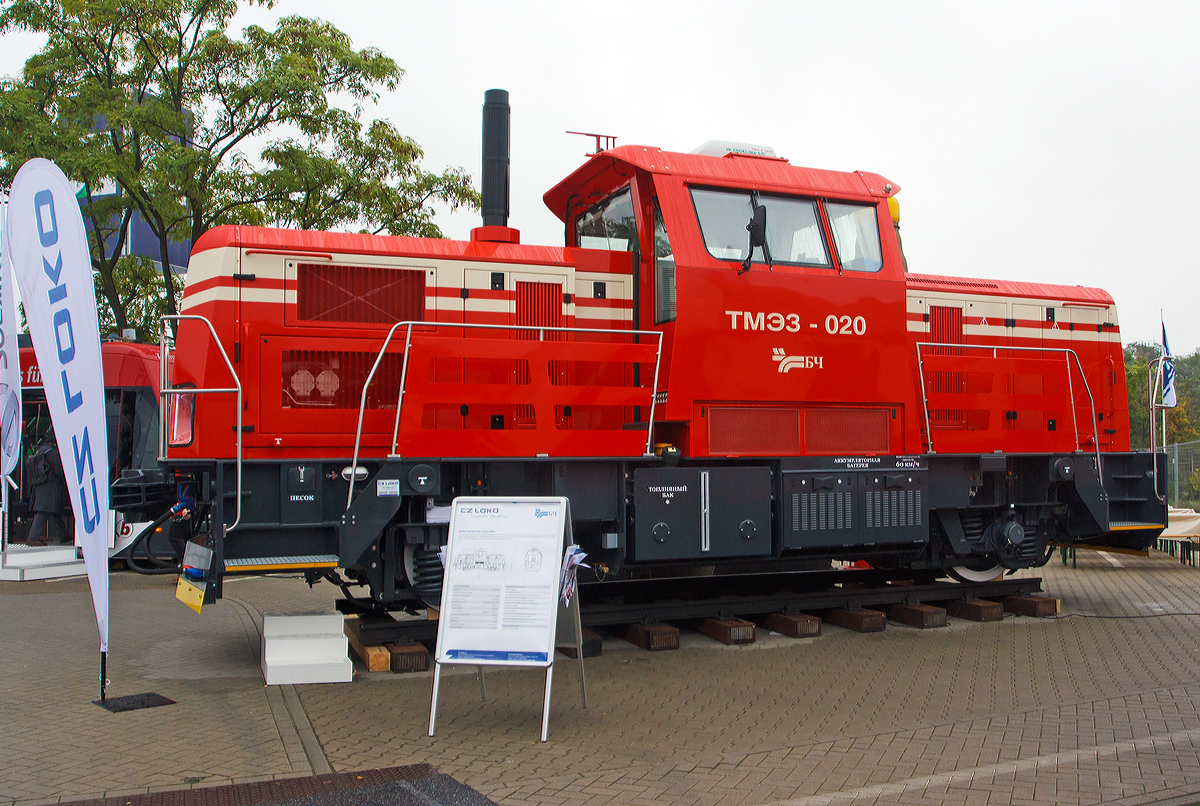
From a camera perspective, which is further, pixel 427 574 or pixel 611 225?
pixel 611 225

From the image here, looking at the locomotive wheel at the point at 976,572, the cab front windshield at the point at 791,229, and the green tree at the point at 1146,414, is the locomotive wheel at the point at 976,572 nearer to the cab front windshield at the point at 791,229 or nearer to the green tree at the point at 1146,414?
the cab front windshield at the point at 791,229

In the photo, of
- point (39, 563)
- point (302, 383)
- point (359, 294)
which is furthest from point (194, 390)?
point (39, 563)

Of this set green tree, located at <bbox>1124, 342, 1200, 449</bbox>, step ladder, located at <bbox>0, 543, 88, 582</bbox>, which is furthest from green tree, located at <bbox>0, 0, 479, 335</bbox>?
green tree, located at <bbox>1124, 342, 1200, 449</bbox>

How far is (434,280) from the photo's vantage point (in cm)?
738

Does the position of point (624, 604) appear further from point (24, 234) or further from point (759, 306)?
point (24, 234)

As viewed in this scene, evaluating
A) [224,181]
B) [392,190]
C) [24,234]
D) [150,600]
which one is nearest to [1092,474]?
[24,234]

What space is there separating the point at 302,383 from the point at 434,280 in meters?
1.31

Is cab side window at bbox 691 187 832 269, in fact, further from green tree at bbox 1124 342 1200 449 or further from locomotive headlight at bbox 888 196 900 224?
green tree at bbox 1124 342 1200 449

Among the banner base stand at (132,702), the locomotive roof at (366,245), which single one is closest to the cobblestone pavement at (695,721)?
the banner base stand at (132,702)

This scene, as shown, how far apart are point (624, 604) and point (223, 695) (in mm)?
3451

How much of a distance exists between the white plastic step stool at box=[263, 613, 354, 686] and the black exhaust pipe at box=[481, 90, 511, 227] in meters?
3.78

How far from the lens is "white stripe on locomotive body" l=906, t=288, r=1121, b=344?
910 centimetres

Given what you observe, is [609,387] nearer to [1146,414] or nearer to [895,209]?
[895,209]

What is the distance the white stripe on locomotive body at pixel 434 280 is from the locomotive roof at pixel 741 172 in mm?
1015
